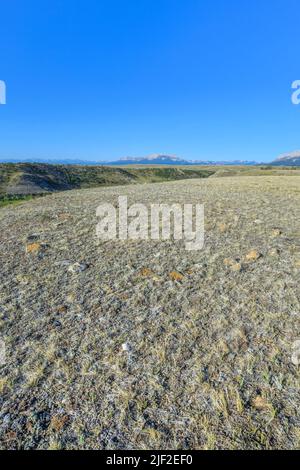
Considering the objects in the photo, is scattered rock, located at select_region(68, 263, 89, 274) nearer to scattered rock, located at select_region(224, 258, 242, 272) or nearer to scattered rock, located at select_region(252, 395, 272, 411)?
scattered rock, located at select_region(224, 258, 242, 272)

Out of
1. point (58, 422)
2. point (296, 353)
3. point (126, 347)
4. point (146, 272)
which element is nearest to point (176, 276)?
point (146, 272)

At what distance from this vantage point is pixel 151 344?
7539 mm

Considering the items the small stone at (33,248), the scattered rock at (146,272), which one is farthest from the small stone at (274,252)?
the small stone at (33,248)

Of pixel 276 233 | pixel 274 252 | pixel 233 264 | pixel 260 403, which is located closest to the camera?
pixel 260 403

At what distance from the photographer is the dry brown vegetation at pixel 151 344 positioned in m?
5.57

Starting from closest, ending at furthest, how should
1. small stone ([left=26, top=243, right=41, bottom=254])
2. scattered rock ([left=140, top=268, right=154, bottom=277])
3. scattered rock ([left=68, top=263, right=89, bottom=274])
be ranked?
scattered rock ([left=140, top=268, right=154, bottom=277])
scattered rock ([left=68, top=263, right=89, bottom=274])
small stone ([left=26, top=243, right=41, bottom=254])

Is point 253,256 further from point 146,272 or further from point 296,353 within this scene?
point 296,353

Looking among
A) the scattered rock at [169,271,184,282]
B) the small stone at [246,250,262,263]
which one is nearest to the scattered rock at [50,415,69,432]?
the scattered rock at [169,271,184,282]

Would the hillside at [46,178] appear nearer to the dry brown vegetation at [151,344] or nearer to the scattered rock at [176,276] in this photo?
the dry brown vegetation at [151,344]

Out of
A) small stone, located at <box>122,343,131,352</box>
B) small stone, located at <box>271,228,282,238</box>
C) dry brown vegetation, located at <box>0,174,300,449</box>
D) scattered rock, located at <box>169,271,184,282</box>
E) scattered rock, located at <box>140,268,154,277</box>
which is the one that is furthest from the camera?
small stone, located at <box>271,228,282,238</box>

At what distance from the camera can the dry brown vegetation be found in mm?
5566
